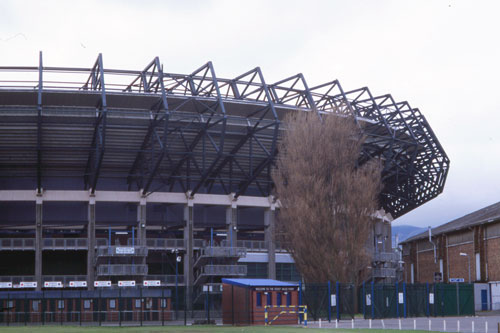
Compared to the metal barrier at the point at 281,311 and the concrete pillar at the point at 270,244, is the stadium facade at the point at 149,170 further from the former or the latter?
the metal barrier at the point at 281,311

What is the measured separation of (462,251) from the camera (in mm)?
71938

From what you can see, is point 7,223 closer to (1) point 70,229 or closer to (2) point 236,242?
(1) point 70,229

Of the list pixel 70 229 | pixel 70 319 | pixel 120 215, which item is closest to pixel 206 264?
pixel 120 215

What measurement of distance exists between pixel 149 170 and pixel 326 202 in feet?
72.7

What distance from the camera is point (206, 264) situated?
62562 mm

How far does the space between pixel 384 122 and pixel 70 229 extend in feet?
99.7

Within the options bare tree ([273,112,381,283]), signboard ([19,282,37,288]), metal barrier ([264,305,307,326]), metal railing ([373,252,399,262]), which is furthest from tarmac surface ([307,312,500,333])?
metal railing ([373,252,399,262])

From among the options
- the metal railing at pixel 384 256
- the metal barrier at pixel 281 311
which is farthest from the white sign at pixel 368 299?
the metal railing at pixel 384 256

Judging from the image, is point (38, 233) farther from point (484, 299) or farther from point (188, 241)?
point (484, 299)

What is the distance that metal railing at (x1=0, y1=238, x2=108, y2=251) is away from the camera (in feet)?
191

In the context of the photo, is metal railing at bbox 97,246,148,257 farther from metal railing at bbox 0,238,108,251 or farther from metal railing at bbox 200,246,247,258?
metal railing at bbox 200,246,247,258

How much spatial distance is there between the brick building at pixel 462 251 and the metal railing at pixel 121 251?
83.1ft

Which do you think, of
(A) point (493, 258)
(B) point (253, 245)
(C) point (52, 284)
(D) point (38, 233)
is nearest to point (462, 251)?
(A) point (493, 258)

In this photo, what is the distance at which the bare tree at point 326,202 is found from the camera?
43.2 meters
